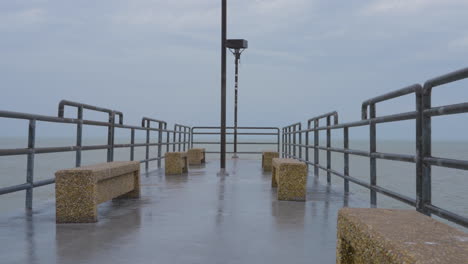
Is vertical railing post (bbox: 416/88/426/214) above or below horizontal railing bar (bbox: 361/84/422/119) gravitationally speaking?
below

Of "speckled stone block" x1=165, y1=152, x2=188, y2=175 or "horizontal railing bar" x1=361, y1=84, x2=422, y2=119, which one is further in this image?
"speckled stone block" x1=165, y1=152, x2=188, y2=175

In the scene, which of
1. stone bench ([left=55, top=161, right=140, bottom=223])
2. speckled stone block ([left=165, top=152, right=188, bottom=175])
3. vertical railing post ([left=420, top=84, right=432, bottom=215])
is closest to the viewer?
vertical railing post ([left=420, top=84, right=432, bottom=215])

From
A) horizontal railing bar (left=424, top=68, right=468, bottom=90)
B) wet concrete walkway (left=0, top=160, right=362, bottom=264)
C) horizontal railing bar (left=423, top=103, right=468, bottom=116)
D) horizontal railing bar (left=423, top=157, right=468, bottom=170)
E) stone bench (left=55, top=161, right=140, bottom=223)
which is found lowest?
wet concrete walkway (left=0, top=160, right=362, bottom=264)

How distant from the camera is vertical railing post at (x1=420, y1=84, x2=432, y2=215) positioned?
3293 mm

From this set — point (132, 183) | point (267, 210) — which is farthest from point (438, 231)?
point (132, 183)

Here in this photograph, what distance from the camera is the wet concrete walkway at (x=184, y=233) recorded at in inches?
111

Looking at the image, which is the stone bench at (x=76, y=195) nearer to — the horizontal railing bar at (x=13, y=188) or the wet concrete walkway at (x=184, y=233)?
the wet concrete walkway at (x=184, y=233)

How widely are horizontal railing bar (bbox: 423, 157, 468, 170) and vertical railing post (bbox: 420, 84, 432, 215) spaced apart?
0.06 m

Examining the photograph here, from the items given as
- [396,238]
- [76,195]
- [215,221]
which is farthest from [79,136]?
[396,238]

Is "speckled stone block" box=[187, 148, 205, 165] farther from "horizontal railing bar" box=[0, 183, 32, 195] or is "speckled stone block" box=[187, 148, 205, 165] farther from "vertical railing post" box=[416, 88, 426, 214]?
"vertical railing post" box=[416, 88, 426, 214]

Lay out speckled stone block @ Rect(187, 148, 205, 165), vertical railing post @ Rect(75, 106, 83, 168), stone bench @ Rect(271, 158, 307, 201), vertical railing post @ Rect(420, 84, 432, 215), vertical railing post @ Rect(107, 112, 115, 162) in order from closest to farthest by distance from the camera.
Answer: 1. vertical railing post @ Rect(420, 84, 432, 215)
2. stone bench @ Rect(271, 158, 307, 201)
3. vertical railing post @ Rect(75, 106, 83, 168)
4. vertical railing post @ Rect(107, 112, 115, 162)
5. speckled stone block @ Rect(187, 148, 205, 165)

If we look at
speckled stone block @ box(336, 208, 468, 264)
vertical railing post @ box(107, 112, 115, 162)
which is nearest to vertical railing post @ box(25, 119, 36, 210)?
vertical railing post @ box(107, 112, 115, 162)

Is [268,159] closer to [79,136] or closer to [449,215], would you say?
[79,136]

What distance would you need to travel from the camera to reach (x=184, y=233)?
3479 millimetres
